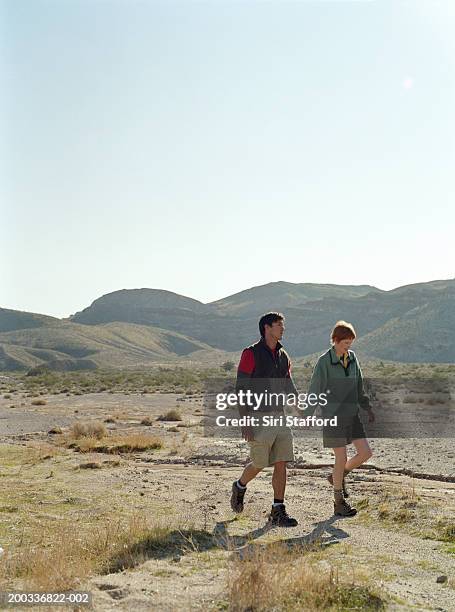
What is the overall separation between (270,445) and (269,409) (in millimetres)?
394

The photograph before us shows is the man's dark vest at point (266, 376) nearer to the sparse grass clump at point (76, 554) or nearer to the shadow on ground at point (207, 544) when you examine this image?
the shadow on ground at point (207, 544)

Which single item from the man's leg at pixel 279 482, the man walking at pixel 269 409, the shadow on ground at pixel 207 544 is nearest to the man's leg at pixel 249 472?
the man walking at pixel 269 409

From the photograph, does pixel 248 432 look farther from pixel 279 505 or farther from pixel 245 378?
pixel 279 505

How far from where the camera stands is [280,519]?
686cm

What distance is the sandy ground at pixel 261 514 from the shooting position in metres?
4.84

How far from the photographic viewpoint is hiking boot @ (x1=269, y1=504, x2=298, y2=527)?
22.4 feet

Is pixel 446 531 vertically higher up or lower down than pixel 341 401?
lower down

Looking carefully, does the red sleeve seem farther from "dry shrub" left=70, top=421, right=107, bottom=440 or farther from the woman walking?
"dry shrub" left=70, top=421, right=107, bottom=440

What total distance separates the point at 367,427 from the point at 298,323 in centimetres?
13847

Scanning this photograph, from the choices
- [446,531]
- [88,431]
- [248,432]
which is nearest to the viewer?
[446,531]

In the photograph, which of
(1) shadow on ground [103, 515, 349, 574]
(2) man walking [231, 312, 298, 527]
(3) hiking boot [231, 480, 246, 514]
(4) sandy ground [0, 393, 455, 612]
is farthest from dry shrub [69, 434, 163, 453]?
(1) shadow on ground [103, 515, 349, 574]

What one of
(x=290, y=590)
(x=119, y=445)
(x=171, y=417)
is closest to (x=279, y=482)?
(x=290, y=590)

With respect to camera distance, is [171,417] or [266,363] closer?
[266,363]

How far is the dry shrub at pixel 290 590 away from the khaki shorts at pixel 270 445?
6.71 ft
